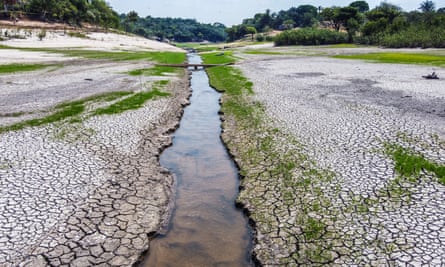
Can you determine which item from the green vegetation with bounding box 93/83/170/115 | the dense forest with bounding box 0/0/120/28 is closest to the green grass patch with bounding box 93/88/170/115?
the green vegetation with bounding box 93/83/170/115

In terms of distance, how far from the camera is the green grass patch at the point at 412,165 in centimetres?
1028

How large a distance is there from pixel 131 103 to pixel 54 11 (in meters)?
106

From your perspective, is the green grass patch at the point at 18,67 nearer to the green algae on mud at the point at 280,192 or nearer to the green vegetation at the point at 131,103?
the green vegetation at the point at 131,103

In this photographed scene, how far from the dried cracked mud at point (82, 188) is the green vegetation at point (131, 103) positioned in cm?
90

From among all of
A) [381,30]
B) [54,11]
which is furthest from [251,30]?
[54,11]

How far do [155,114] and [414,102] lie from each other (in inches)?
608

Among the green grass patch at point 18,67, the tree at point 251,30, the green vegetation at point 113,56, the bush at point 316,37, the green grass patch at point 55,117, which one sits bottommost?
the green grass patch at point 55,117

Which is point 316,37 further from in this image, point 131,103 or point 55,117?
point 55,117

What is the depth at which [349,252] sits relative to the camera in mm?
7164

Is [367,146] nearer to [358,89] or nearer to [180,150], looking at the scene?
[180,150]

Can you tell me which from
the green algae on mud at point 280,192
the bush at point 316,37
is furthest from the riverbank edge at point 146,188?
the bush at point 316,37

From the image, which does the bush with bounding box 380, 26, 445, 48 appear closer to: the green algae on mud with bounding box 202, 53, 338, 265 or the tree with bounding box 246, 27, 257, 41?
the green algae on mud with bounding box 202, 53, 338, 265

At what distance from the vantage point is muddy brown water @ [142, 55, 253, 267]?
7668 mm

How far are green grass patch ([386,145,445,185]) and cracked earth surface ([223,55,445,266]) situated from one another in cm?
24
